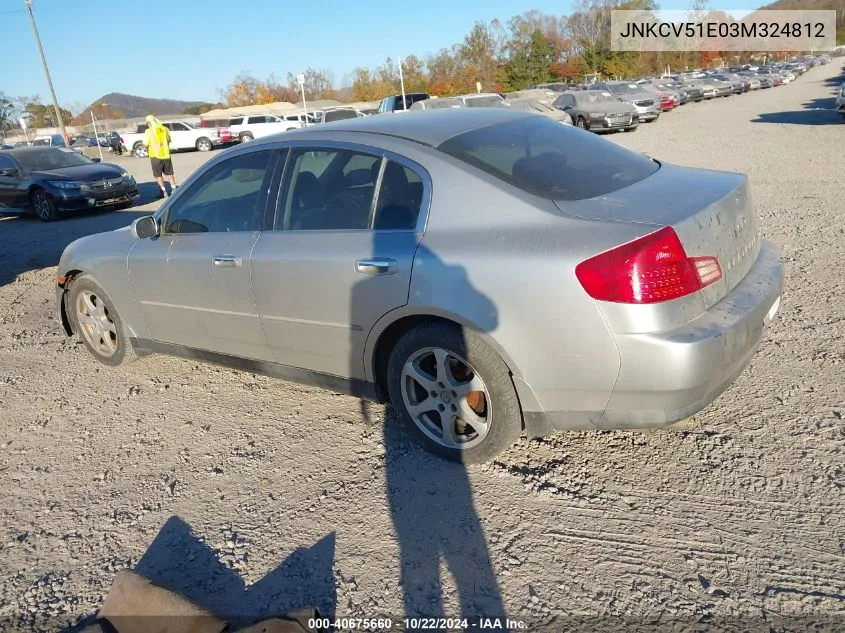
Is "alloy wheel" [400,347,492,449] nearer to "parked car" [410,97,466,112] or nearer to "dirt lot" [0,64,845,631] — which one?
"dirt lot" [0,64,845,631]

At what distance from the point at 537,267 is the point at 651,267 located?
0.45m

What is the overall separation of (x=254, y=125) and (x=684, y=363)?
36.0 meters

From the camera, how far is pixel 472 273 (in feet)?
9.20

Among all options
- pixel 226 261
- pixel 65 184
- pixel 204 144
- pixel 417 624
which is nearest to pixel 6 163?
pixel 65 184

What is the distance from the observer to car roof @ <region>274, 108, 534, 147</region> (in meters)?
3.34

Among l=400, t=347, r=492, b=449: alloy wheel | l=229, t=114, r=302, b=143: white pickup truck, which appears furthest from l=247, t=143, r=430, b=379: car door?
l=229, t=114, r=302, b=143: white pickup truck

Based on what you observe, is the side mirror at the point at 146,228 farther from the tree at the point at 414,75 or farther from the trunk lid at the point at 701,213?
the tree at the point at 414,75

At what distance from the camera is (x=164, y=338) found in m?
4.38

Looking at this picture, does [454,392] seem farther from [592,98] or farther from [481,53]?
[481,53]

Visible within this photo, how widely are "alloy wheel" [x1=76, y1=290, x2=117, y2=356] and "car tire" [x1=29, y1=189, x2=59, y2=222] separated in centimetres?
933

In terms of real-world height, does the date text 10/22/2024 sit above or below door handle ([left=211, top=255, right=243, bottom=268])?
below

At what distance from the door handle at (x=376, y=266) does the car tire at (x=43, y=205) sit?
39.6ft

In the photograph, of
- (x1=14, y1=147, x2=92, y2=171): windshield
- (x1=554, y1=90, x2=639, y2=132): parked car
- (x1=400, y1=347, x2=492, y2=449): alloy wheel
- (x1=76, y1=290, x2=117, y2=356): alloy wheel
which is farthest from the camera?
(x1=554, y1=90, x2=639, y2=132): parked car

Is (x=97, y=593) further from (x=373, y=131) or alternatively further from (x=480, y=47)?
(x=480, y=47)
